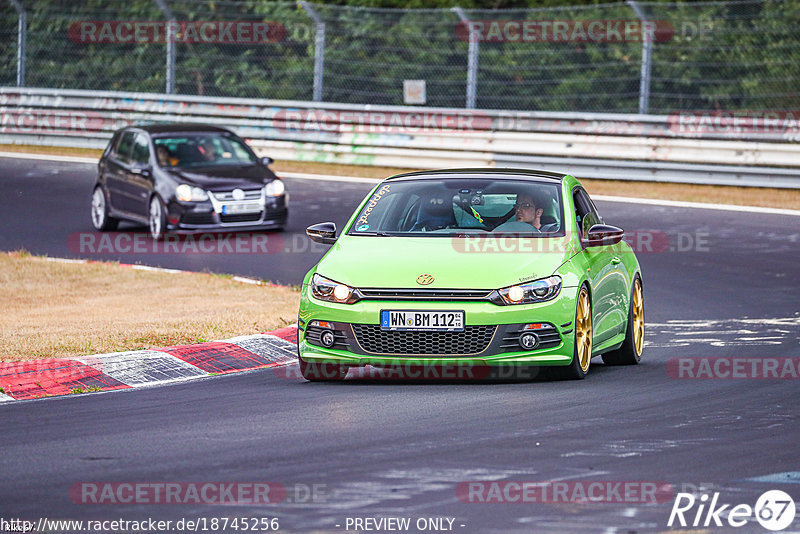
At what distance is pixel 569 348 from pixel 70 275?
867 cm

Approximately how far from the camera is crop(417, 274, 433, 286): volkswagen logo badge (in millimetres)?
10156

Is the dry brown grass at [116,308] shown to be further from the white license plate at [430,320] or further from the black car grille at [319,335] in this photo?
the white license plate at [430,320]

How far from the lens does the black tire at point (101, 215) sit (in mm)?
22172

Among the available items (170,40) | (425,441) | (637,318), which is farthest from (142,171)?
(425,441)

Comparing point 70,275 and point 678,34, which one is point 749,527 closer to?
point 70,275

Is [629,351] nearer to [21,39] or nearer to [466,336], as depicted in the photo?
[466,336]

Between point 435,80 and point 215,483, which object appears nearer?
point 215,483

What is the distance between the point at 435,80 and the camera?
28031 millimetres

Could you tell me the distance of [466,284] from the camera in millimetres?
10117

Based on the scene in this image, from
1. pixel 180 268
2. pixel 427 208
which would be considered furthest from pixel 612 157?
pixel 427 208

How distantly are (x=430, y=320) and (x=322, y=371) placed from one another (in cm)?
103

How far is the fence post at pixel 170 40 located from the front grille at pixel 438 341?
69.8ft

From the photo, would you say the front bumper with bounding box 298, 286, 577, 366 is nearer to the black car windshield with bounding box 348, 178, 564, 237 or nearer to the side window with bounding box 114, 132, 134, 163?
the black car windshield with bounding box 348, 178, 564, 237

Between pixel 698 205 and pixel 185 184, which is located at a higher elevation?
pixel 185 184
